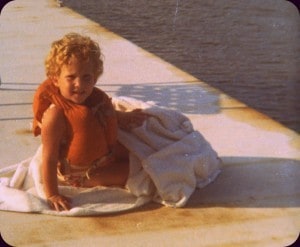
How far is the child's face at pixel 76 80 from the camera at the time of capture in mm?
2145

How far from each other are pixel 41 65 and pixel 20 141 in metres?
1.29

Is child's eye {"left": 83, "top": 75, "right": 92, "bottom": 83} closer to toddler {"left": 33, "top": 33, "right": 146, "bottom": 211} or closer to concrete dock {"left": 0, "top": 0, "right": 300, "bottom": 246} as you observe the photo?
toddler {"left": 33, "top": 33, "right": 146, "bottom": 211}

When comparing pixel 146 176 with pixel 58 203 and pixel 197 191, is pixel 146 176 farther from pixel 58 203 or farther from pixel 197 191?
pixel 58 203

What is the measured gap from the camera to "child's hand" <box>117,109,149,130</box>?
2.44m

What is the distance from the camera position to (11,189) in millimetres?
2303

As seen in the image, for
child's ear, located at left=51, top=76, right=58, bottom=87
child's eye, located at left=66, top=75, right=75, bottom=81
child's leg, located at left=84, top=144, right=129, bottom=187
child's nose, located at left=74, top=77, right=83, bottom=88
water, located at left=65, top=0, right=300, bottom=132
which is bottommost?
water, located at left=65, top=0, right=300, bottom=132

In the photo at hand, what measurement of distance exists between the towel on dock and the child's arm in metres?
0.07

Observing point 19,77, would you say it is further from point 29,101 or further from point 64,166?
point 64,166

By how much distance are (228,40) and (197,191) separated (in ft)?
12.9

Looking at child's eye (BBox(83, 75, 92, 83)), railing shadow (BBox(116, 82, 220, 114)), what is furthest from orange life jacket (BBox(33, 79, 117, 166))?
railing shadow (BBox(116, 82, 220, 114))

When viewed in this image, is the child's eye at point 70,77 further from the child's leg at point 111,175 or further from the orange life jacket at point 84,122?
the child's leg at point 111,175

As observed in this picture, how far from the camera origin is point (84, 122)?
87.0 inches

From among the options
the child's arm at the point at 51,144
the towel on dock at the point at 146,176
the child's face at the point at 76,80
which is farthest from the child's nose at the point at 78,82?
the towel on dock at the point at 146,176

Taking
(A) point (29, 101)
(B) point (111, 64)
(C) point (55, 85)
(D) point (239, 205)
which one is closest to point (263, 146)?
(D) point (239, 205)
